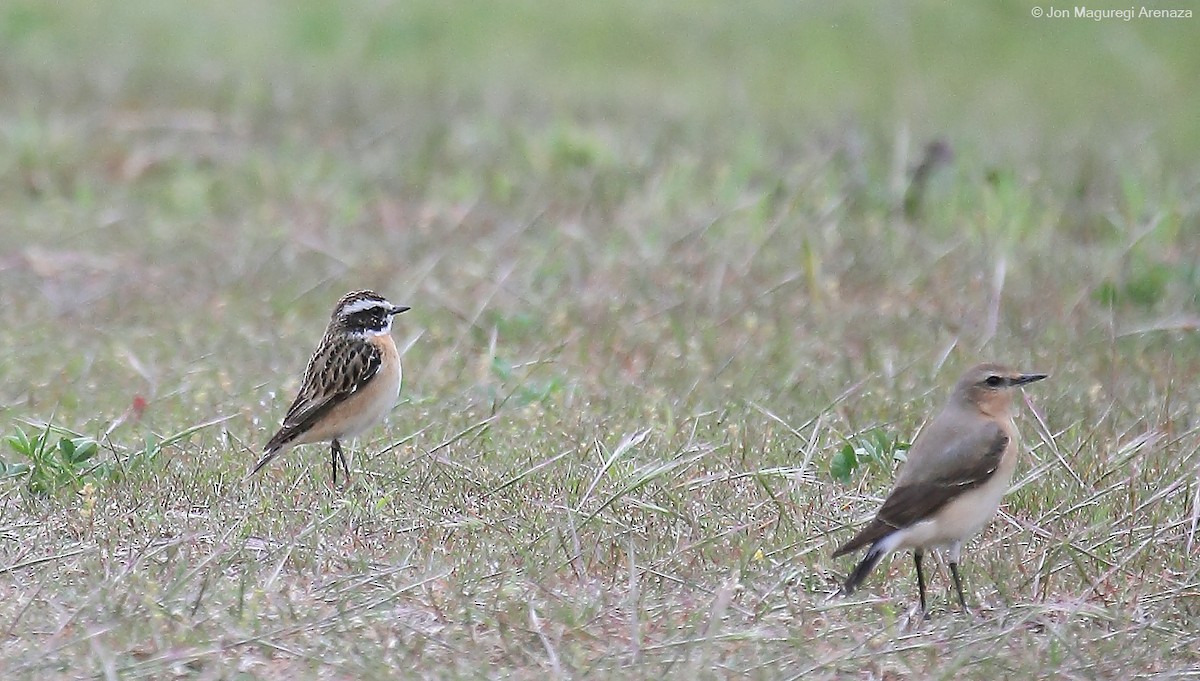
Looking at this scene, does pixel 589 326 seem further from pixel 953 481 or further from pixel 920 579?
pixel 920 579

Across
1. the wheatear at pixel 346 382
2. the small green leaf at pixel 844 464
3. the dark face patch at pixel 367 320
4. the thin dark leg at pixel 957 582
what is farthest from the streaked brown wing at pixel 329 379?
the thin dark leg at pixel 957 582

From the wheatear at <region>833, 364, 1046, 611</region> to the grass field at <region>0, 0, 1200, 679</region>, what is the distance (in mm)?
200

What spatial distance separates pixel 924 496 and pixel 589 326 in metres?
3.91

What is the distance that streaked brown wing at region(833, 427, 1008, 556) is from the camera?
5977 millimetres

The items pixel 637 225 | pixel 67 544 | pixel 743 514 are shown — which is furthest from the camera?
pixel 637 225

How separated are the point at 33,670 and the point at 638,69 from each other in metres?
11.6

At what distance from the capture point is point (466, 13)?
58.3 ft

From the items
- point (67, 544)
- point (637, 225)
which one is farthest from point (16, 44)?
point (67, 544)

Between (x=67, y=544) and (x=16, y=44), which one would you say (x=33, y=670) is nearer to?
(x=67, y=544)

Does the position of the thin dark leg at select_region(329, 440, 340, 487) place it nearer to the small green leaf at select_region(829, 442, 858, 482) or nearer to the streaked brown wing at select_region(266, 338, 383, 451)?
the streaked brown wing at select_region(266, 338, 383, 451)

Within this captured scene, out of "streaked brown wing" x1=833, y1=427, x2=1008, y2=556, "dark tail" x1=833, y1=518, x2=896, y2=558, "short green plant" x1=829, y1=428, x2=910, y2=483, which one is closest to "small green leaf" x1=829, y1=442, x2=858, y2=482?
"short green plant" x1=829, y1=428, x2=910, y2=483

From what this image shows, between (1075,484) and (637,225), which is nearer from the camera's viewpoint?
(1075,484)

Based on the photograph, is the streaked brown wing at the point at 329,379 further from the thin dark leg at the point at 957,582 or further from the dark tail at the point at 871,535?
the thin dark leg at the point at 957,582

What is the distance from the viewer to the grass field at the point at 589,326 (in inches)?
231
